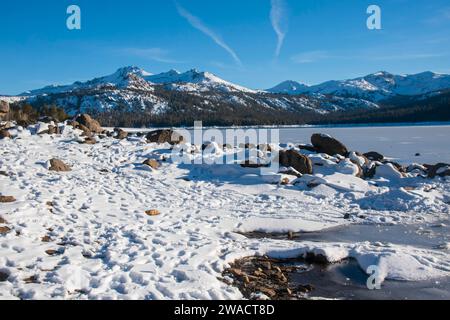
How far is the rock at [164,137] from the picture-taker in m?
21.7

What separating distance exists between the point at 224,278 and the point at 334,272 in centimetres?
239

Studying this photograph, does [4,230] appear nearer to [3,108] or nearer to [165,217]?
[165,217]

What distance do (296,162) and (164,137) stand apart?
7.62 meters

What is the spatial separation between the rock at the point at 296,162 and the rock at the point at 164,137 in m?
6.13

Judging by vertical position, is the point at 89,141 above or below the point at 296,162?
above

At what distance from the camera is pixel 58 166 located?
14.7 meters

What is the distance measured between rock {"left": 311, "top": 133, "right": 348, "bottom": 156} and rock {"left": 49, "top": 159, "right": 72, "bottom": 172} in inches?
533

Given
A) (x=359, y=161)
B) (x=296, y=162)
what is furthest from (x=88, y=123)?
(x=359, y=161)

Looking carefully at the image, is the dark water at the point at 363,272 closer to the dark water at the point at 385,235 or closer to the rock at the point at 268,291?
the dark water at the point at 385,235

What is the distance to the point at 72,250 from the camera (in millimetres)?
8125
